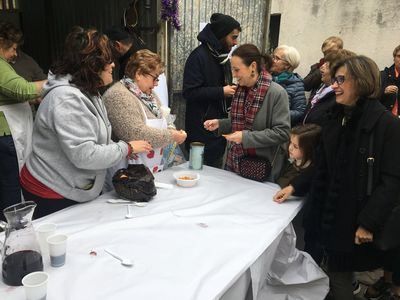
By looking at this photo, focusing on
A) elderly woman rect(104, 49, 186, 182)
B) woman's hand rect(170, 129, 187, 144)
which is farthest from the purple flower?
woman's hand rect(170, 129, 187, 144)

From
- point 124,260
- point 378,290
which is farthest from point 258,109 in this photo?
point 378,290

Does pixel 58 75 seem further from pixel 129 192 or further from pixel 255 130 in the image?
pixel 255 130

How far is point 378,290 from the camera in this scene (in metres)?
2.45

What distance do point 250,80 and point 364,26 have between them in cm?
553

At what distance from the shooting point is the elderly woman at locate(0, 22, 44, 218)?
2.27 metres

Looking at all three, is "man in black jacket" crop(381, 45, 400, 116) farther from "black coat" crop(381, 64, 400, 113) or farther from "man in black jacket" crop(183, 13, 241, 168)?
"man in black jacket" crop(183, 13, 241, 168)

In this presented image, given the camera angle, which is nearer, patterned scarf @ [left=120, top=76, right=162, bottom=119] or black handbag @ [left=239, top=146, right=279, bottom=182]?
patterned scarf @ [left=120, top=76, right=162, bottom=119]

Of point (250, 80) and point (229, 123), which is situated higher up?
point (250, 80)

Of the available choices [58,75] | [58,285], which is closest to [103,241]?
[58,285]

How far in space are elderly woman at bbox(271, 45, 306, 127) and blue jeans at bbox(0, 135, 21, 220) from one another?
2395mm

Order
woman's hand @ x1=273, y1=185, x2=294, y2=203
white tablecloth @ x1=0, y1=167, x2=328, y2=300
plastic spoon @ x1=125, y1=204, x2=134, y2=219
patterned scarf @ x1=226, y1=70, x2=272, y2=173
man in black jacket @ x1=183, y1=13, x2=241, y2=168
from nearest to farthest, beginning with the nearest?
white tablecloth @ x1=0, y1=167, x2=328, y2=300 → plastic spoon @ x1=125, y1=204, x2=134, y2=219 → woman's hand @ x1=273, y1=185, x2=294, y2=203 → patterned scarf @ x1=226, y1=70, x2=272, y2=173 → man in black jacket @ x1=183, y1=13, x2=241, y2=168

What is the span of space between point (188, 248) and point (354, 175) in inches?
37.9

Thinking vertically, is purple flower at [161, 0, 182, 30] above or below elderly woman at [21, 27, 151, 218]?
above

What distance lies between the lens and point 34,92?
90.5 inches
